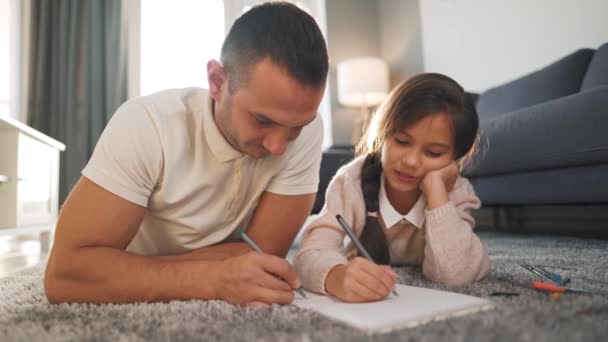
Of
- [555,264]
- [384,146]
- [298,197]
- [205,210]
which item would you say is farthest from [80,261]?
[555,264]

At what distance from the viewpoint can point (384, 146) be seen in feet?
3.21

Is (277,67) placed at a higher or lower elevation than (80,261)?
higher

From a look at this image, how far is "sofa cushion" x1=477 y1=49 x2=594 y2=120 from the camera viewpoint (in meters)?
1.94

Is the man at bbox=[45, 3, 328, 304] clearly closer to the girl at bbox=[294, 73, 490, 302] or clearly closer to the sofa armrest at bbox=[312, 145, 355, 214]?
the girl at bbox=[294, 73, 490, 302]

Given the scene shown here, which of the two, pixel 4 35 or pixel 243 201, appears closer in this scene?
pixel 243 201

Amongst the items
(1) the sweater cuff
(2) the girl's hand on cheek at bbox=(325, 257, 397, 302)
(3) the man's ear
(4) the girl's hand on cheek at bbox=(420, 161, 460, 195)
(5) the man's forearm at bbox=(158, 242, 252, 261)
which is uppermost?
(3) the man's ear

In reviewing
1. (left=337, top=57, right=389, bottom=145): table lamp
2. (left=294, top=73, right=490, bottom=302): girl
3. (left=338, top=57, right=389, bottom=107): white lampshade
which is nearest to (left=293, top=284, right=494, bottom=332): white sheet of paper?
(left=294, top=73, right=490, bottom=302): girl

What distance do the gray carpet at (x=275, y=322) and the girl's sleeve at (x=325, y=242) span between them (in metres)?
0.13

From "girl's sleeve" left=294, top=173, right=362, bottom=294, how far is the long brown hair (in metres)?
0.05

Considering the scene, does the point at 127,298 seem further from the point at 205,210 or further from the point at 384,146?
the point at 384,146

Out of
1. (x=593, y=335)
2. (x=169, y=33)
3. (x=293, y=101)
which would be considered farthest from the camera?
(x=169, y=33)

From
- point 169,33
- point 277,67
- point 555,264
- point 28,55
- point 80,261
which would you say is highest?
point 169,33

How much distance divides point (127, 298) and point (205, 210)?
20 centimetres

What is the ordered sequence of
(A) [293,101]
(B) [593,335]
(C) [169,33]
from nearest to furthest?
(B) [593,335]
(A) [293,101]
(C) [169,33]
